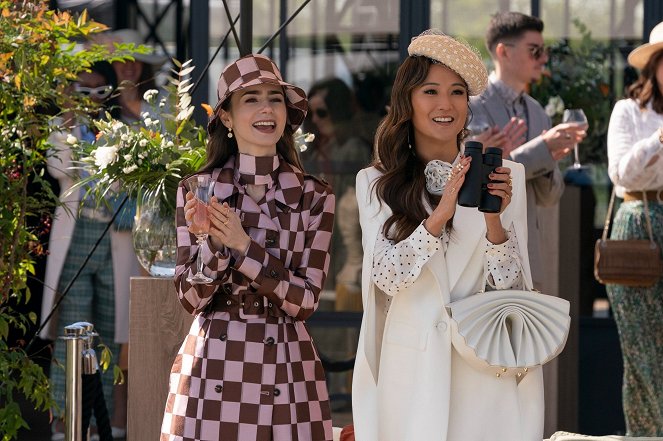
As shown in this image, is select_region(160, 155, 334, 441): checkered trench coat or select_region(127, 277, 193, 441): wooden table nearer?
select_region(160, 155, 334, 441): checkered trench coat

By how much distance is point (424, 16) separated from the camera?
23.2 feet

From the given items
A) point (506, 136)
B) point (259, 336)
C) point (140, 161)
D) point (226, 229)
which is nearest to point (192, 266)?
point (226, 229)

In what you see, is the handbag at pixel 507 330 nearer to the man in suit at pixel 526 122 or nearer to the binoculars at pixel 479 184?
the binoculars at pixel 479 184

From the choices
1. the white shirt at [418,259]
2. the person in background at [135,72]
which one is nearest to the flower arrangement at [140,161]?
the white shirt at [418,259]

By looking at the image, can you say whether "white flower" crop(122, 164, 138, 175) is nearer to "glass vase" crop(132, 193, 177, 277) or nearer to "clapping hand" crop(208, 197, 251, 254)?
"glass vase" crop(132, 193, 177, 277)

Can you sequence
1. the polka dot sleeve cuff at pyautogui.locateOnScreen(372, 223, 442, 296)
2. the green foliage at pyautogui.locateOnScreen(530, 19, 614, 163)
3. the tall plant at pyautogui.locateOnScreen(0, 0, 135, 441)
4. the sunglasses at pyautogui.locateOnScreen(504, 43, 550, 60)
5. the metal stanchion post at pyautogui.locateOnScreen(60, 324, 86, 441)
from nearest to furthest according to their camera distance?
1. the polka dot sleeve cuff at pyautogui.locateOnScreen(372, 223, 442, 296)
2. the metal stanchion post at pyautogui.locateOnScreen(60, 324, 86, 441)
3. the tall plant at pyautogui.locateOnScreen(0, 0, 135, 441)
4. the sunglasses at pyautogui.locateOnScreen(504, 43, 550, 60)
5. the green foliage at pyautogui.locateOnScreen(530, 19, 614, 163)

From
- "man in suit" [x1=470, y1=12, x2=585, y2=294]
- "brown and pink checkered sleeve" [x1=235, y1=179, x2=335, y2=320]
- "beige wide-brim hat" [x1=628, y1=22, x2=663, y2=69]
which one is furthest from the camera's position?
"beige wide-brim hat" [x1=628, y1=22, x2=663, y2=69]

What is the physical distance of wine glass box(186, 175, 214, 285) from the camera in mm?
3785

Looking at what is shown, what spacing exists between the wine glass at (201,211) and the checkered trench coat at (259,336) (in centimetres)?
4

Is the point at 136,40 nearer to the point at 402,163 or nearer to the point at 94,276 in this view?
the point at 94,276

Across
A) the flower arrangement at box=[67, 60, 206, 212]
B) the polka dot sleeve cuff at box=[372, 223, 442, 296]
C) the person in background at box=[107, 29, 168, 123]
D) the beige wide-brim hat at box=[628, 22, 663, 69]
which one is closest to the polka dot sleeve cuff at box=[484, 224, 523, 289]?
the polka dot sleeve cuff at box=[372, 223, 442, 296]

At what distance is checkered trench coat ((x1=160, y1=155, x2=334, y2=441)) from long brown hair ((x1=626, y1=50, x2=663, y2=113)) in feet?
7.90

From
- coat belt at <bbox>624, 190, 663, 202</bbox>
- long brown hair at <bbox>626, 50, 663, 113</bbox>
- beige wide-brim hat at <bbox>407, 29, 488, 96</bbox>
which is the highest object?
long brown hair at <bbox>626, 50, 663, 113</bbox>

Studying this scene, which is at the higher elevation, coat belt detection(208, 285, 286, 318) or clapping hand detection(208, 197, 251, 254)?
clapping hand detection(208, 197, 251, 254)
